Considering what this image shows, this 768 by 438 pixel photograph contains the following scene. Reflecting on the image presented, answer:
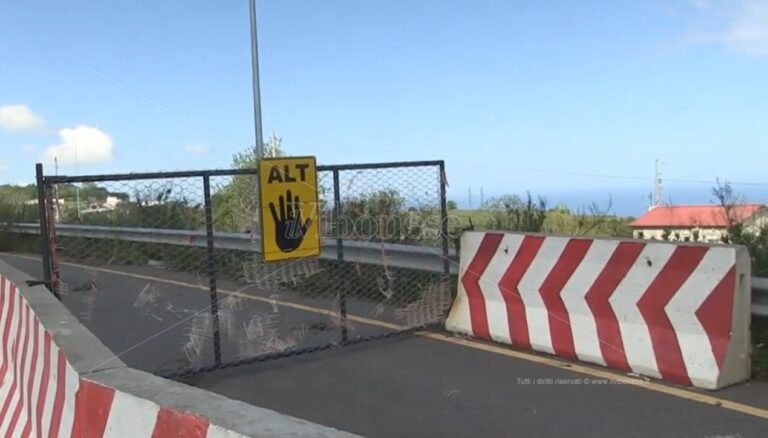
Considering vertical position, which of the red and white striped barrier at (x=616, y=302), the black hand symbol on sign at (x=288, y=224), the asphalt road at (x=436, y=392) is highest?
the black hand symbol on sign at (x=288, y=224)

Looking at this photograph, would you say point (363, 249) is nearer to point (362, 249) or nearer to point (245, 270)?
point (362, 249)

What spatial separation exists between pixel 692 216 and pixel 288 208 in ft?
22.3

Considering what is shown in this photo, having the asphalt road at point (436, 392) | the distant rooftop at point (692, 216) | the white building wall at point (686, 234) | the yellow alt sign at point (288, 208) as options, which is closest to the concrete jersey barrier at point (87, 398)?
the asphalt road at point (436, 392)

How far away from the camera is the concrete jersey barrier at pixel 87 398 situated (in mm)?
2434

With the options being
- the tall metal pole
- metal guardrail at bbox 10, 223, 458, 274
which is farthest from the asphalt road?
the tall metal pole

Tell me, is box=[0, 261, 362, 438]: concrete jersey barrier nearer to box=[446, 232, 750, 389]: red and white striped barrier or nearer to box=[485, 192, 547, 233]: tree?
box=[446, 232, 750, 389]: red and white striped barrier

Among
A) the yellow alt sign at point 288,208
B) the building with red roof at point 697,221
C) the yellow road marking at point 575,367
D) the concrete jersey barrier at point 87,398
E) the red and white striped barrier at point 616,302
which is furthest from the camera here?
the building with red roof at point 697,221

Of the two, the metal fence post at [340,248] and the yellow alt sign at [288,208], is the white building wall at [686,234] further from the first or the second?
the yellow alt sign at [288,208]

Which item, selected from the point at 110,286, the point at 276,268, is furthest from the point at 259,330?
the point at 110,286

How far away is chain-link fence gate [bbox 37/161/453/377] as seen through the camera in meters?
6.61

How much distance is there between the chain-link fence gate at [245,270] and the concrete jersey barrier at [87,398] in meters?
1.24

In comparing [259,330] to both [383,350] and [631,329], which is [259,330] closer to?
[383,350]

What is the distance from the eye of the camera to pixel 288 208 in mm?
6633

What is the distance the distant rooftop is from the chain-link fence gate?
13.1 ft
